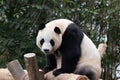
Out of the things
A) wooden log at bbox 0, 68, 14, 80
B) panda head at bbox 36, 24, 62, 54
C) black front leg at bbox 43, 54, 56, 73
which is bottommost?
wooden log at bbox 0, 68, 14, 80

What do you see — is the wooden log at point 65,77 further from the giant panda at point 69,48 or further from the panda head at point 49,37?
the panda head at point 49,37

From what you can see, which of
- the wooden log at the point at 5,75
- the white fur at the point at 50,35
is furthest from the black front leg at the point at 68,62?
the wooden log at the point at 5,75

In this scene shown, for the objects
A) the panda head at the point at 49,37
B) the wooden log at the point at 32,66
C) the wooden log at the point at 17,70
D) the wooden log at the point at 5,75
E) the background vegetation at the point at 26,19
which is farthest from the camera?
the background vegetation at the point at 26,19

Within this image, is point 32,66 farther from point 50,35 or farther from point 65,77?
point 50,35

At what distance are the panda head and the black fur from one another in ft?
0.28

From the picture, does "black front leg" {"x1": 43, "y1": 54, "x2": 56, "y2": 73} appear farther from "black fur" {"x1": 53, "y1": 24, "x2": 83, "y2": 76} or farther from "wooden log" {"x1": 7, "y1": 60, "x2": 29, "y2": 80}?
"wooden log" {"x1": 7, "y1": 60, "x2": 29, "y2": 80}

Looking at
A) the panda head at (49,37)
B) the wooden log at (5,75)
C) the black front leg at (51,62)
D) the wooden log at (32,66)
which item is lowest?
the wooden log at (5,75)

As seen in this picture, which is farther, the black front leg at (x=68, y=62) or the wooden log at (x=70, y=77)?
the black front leg at (x=68, y=62)

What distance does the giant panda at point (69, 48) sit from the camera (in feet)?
11.7

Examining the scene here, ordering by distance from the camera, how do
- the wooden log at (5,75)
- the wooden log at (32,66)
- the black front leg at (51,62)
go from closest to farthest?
the wooden log at (32,66)
the wooden log at (5,75)
the black front leg at (51,62)

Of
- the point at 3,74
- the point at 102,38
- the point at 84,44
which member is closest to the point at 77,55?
the point at 84,44

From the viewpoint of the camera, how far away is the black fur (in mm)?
3641

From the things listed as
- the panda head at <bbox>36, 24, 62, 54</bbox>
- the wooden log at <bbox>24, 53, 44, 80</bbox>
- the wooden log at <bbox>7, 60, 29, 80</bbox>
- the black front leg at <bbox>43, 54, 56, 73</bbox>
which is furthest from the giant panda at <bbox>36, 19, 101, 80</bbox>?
the wooden log at <bbox>24, 53, 44, 80</bbox>

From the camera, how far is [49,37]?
356 centimetres
